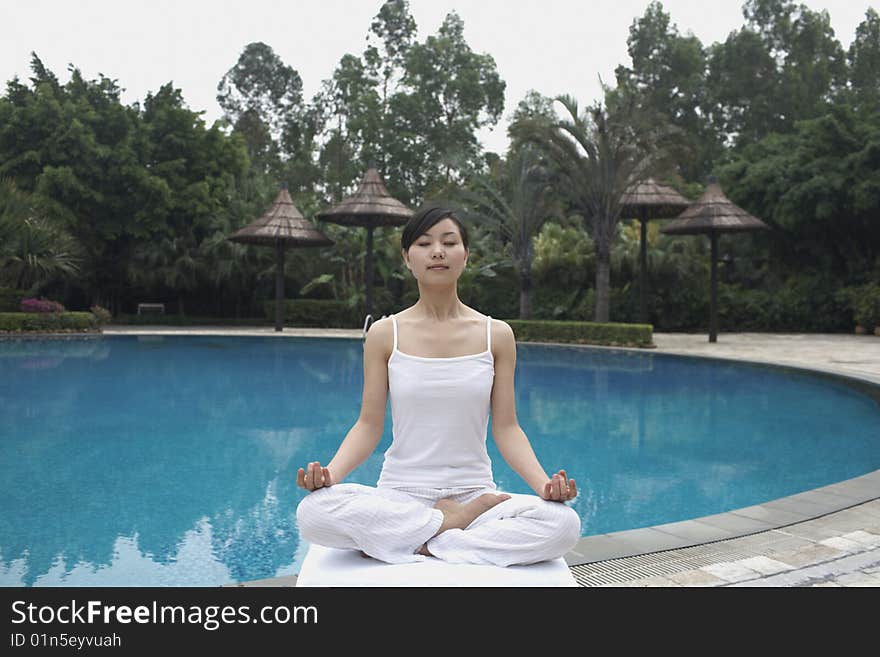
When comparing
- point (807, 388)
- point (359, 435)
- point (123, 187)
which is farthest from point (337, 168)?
point (359, 435)

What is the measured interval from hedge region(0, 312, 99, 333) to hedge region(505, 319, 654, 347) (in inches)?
457

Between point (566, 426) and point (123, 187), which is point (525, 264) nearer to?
point (566, 426)

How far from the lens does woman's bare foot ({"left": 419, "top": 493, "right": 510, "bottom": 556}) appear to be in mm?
2275

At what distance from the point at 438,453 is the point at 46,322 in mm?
20578

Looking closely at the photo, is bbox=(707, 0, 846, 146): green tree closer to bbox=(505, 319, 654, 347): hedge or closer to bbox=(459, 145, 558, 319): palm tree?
bbox=(459, 145, 558, 319): palm tree

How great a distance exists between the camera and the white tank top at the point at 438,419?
92.0 inches

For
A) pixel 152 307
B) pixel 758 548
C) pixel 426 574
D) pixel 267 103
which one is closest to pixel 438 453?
pixel 426 574

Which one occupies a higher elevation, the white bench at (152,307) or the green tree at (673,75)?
the green tree at (673,75)

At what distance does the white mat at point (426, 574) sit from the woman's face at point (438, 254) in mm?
875

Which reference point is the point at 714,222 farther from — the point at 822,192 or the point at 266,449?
the point at 266,449

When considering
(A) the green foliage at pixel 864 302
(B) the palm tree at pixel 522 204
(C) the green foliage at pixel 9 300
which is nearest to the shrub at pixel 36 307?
(C) the green foliage at pixel 9 300

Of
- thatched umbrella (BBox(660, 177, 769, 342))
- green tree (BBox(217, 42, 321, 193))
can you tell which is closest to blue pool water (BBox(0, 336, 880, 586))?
thatched umbrella (BBox(660, 177, 769, 342))

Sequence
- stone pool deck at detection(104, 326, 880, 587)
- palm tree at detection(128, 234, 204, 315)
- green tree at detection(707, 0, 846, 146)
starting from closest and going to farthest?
stone pool deck at detection(104, 326, 880, 587)
palm tree at detection(128, 234, 204, 315)
green tree at detection(707, 0, 846, 146)
